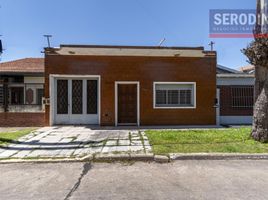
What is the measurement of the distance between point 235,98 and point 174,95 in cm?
359

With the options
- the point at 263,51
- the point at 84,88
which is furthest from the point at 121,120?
the point at 263,51

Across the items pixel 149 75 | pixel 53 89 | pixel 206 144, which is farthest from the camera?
pixel 149 75

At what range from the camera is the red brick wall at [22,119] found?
13.7 m

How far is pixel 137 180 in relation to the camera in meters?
5.34

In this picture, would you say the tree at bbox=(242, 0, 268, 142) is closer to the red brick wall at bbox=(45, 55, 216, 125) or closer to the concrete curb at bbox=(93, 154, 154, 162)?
the concrete curb at bbox=(93, 154, 154, 162)

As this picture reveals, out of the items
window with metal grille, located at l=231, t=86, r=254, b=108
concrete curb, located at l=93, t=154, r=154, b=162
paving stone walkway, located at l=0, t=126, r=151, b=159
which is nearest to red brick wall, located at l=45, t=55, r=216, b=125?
window with metal grille, located at l=231, t=86, r=254, b=108

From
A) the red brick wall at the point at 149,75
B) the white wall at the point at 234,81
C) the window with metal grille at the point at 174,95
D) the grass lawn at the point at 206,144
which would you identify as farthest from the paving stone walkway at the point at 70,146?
the white wall at the point at 234,81

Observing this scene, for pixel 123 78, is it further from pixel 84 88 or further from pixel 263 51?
pixel 263 51

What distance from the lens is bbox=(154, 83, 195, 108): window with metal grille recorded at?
14.0m

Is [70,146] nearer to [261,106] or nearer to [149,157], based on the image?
[149,157]

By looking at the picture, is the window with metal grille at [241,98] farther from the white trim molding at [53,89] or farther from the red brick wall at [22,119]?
the red brick wall at [22,119]

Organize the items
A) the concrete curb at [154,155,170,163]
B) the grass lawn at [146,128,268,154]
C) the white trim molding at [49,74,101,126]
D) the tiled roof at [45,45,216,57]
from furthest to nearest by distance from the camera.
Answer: the white trim molding at [49,74,101,126], the tiled roof at [45,45,216,57], the grass lawn at [146,128,268,154], the concrete curb at [154,155,170,163]

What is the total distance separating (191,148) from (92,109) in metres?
7.38

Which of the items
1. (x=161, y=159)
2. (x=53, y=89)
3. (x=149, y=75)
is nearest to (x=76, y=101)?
(x=53, y=89)
